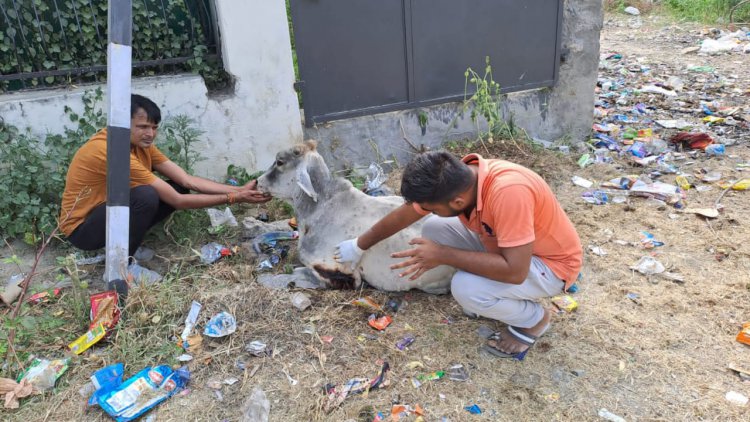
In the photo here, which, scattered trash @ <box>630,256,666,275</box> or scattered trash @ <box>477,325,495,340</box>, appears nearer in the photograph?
scattered trash @ <box>477,325,495,340</box>

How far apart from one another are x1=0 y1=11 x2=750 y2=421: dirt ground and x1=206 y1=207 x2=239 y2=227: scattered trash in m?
0.47

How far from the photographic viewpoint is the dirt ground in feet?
8.97

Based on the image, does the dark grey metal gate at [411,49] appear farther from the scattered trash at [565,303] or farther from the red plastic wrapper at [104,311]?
the scattered trash at [565,303]

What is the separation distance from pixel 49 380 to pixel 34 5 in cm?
321

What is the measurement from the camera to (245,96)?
5066 millimetres

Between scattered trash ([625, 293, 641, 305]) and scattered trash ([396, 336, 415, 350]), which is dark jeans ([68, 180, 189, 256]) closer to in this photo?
scattered trash ([396, 336, 415, 350])

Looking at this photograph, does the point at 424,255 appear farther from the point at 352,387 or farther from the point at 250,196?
the point at 250,196

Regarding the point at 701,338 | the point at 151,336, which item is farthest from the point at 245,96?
the point at 701,338

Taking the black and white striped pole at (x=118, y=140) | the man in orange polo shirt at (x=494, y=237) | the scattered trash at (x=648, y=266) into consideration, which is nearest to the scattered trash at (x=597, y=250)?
the scattered trash at (x=648, y=266)

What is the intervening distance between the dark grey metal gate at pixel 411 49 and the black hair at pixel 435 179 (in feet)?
9.69

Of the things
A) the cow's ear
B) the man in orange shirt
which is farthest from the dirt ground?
the cow's ear

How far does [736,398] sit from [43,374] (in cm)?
351

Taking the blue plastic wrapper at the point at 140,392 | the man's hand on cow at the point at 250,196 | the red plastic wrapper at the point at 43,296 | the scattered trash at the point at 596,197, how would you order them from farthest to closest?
the scattered trash at the point at 596,197, the man's hand on cow at the point at 250,196, the red plastic wrapper at the point at 43,296, the blue plastic wrapper at the point at 140,392

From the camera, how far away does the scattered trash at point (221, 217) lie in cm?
447
